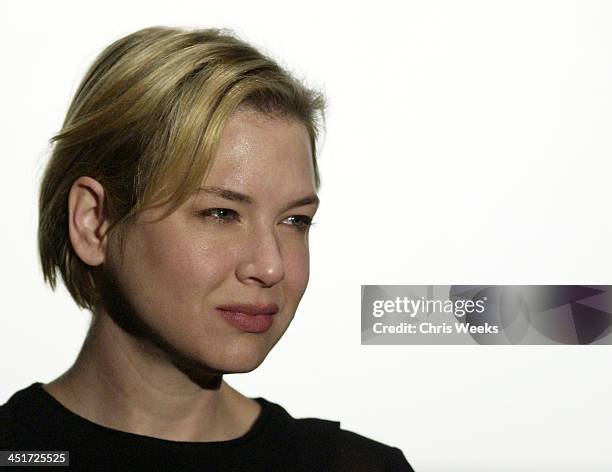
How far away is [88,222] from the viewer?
157cm

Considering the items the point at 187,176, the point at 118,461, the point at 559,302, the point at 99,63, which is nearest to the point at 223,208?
the point at 187,176

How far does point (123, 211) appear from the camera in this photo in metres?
1.52

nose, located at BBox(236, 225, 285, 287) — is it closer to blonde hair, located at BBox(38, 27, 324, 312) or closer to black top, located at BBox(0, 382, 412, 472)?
blonde hair, located at BBox(38, 27, 324, 312)

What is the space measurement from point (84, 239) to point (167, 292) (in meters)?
0.18

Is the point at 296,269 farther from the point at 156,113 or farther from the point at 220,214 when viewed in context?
the point at 156,113

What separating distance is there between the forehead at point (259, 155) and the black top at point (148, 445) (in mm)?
448

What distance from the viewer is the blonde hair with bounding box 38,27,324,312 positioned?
57.6 inches

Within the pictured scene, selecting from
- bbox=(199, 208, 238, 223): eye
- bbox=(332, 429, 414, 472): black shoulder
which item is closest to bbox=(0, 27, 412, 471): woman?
bbox=(199, 208, 238, 223): eye

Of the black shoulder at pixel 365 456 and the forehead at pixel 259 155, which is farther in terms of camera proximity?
the black shoulder at pixel 365 456

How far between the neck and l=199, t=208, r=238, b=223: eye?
0.80ft

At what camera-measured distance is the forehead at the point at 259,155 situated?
1.46 m

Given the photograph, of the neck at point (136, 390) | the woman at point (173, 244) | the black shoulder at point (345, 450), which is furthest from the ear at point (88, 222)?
the black shoulder at point (345, 450)


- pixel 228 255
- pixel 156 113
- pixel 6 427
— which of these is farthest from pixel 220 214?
pixel 6 427

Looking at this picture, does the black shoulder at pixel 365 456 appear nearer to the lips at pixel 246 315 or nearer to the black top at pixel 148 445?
the black top at pixel 148 445
